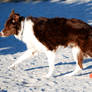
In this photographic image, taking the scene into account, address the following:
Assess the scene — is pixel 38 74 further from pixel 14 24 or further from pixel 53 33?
pixel 14 24

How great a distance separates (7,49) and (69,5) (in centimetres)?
1047

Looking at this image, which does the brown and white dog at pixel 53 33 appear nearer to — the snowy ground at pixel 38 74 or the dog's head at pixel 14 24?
the dog's head at pixel 14 24

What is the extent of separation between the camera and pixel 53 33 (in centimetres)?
480

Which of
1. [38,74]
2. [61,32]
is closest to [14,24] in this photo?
[61,32]

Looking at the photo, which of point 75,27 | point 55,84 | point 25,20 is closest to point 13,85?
point 55,84

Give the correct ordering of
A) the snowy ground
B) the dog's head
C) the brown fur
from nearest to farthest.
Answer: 1. the snowy ground
2. the brown fur
3. the dog's head

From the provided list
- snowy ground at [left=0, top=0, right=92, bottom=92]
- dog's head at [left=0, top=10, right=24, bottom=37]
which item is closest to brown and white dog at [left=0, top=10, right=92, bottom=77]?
dog's head at [left=0, top=10, right=24, bottom=37]

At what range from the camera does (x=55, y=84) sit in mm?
4730

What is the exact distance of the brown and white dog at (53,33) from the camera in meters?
4.71

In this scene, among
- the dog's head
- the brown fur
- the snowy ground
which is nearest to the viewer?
the snowy ground

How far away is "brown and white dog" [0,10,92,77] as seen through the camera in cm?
471

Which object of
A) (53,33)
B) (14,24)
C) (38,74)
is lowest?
(38,74)

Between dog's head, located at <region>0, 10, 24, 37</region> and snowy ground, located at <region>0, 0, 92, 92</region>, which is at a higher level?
dog's head, located at <region>0, 10, 24, 37</region>

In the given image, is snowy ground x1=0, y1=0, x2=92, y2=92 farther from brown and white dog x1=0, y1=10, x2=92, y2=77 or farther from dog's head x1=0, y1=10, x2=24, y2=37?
dog's head x1=0, y1=10, x2=24, y2=37
